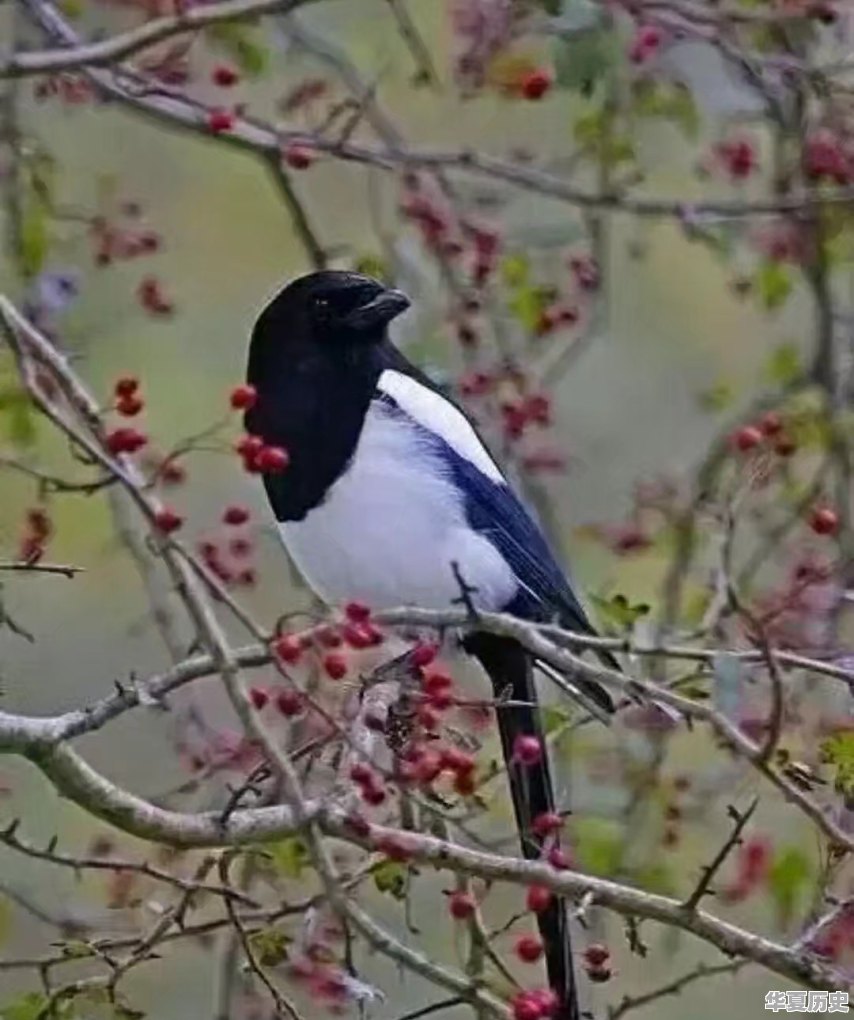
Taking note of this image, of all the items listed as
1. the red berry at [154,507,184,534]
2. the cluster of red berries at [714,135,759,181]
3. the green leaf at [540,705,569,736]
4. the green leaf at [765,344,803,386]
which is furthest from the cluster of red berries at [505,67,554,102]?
the red berry at [154,507,184,534]

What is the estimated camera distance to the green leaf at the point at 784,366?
94.9 inches

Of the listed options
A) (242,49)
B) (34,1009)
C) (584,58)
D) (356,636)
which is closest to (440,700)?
(356,636)

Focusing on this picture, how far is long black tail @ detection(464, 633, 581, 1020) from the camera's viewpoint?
1.95 meters

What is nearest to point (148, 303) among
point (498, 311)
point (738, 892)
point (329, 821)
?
point (498, 311)

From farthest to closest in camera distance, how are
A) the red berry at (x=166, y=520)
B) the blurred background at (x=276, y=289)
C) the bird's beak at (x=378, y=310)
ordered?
the blurred background at (x=276, y=289), the bird's beak at (x=378, y=310), the red berry at (x=166, y=520)

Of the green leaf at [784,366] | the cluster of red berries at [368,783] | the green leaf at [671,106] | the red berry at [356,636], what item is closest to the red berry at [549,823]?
the cluster of red berries at [368,783]

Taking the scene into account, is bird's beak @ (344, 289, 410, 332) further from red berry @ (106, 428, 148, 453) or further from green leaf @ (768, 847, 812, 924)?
red berry @ (106, 428, 148, 453)

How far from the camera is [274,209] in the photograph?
12.5 feet

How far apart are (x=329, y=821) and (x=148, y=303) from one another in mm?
837

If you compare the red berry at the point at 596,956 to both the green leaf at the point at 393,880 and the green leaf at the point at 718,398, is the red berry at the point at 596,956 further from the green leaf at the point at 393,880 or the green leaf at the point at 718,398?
the green leaf at the point at 718,398

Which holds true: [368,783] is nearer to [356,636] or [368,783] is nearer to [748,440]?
[356,636]

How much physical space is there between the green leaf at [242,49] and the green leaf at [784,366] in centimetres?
60

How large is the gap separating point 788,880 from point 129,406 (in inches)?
25.7

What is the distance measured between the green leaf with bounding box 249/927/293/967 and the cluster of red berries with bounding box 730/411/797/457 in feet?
1.44
